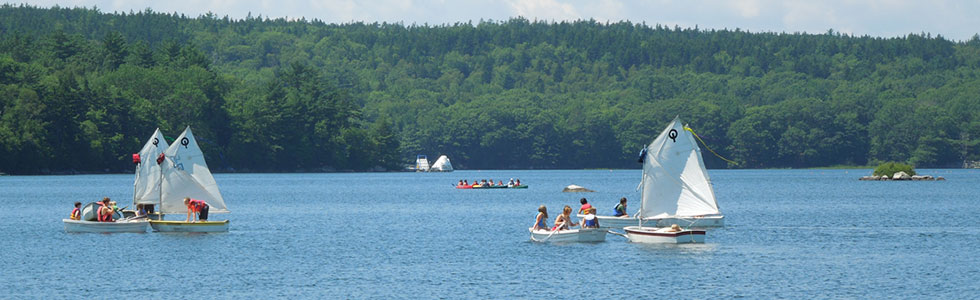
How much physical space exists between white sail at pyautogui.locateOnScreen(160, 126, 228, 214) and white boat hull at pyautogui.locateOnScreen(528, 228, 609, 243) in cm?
1678

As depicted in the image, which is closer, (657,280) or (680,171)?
(657,280)

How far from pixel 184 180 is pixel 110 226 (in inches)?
161

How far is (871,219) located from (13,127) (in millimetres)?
109122

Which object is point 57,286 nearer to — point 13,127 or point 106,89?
point 13,127

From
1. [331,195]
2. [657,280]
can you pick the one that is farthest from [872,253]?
[331,195]

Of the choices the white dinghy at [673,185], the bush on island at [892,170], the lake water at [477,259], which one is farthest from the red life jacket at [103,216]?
the bush on island at [892,170]

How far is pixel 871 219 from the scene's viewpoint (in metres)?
78.3

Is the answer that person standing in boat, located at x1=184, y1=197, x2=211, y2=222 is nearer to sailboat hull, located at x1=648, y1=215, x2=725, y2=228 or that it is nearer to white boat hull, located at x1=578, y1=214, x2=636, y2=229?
white boat hull, located at x1=578, y1=214, x2=636, y2=229

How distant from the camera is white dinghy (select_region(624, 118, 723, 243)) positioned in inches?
2231

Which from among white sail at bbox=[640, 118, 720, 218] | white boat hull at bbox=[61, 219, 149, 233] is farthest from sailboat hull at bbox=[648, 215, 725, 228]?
white boat hull at bbox=[61, 219, 149, 233]

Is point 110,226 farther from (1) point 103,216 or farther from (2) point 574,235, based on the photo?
(2) point 574,235

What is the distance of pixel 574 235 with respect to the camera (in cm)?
5625

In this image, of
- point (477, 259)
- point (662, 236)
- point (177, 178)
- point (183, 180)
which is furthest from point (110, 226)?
point (662, 236)

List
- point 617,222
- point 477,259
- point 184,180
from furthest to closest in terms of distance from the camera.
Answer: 1. point 617,222
2. point 184,180
3. point 477,259
